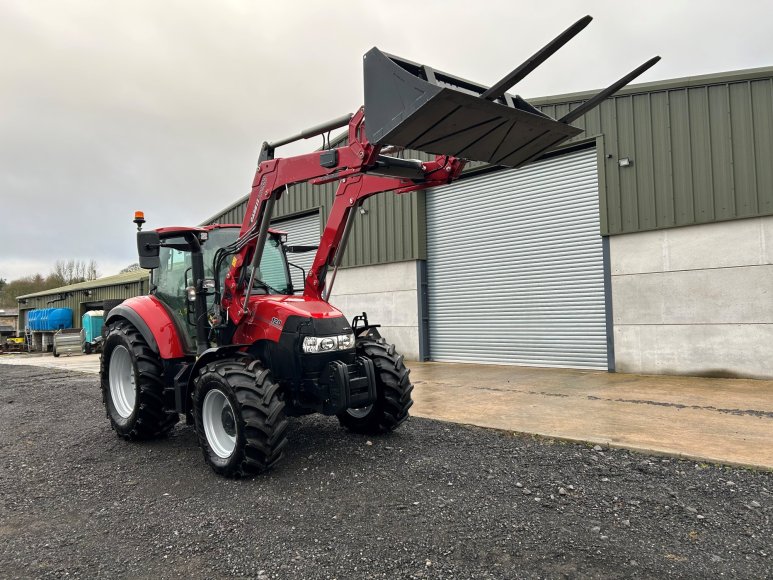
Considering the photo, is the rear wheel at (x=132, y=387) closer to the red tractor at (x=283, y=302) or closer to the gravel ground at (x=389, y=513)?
the red tractor at (x=283, y=302)

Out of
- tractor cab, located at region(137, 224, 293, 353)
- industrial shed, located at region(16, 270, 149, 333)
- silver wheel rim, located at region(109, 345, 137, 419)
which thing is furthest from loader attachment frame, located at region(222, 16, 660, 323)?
industrial shed, located at region(16, 270, 149, 333)

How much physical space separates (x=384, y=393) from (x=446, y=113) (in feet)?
9.17

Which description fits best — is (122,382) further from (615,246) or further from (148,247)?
(615,246)

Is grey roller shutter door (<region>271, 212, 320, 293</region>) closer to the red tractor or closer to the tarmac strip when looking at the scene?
the tarmac strip

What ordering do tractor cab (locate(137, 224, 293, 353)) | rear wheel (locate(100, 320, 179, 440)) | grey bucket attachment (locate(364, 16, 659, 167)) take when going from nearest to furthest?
grey bucket attachment (locate(364, 16, 659, 167)), tractor cab (locate(137, 224, 293, 353)), rear wheel (locate(100, 320, 179, 440))

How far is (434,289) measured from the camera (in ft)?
43.4

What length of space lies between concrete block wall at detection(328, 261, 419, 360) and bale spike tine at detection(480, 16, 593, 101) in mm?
10060

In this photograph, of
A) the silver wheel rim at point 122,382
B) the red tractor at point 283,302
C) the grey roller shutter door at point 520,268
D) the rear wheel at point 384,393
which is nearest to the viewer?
the red tractor at point 283,302

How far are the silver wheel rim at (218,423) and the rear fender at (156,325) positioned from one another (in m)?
0.92

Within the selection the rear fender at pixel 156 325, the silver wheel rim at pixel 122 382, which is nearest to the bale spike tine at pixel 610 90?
the rear fender at pixel 156 325

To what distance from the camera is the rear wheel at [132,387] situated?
5309 mm

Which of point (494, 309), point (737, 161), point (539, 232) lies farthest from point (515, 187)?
point (737, 161)

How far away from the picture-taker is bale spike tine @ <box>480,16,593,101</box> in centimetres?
282

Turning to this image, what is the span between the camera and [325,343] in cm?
464
